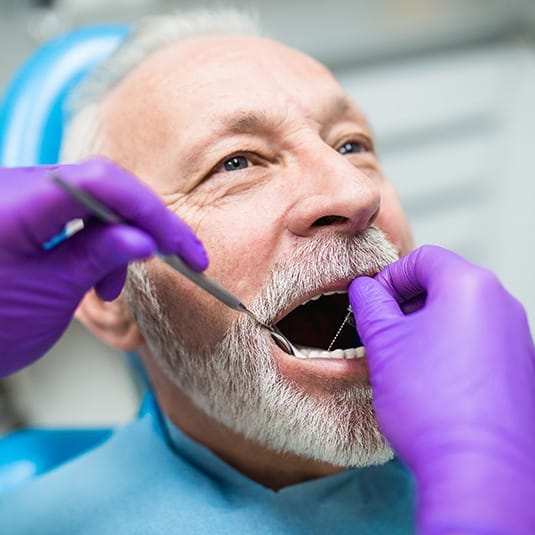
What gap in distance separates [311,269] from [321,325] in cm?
21

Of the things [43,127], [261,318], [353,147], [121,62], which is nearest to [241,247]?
[261,318]

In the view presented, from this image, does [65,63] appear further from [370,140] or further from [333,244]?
[333,244]

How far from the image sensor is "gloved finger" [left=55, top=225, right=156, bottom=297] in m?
0.72

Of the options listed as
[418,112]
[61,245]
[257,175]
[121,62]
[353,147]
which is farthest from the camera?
[418,112]

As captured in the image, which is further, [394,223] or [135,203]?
[394,223]

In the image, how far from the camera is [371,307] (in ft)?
2.74

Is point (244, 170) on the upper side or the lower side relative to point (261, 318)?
upper

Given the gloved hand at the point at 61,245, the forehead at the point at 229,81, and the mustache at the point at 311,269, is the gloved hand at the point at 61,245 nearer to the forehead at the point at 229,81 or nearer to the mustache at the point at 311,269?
the mustache at the point at 311,269

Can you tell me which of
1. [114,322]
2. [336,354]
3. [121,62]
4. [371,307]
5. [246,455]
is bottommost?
[246,455]

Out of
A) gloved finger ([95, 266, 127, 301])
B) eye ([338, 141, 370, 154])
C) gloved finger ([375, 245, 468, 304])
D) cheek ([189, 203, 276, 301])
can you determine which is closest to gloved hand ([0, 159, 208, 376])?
gloved finger ([95, 266, 127, 301])

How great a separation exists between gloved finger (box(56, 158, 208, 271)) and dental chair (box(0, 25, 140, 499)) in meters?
0.62

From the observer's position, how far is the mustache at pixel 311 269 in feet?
2.94

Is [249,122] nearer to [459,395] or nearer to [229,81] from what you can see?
[229,81]

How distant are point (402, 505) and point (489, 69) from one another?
1.56 m
